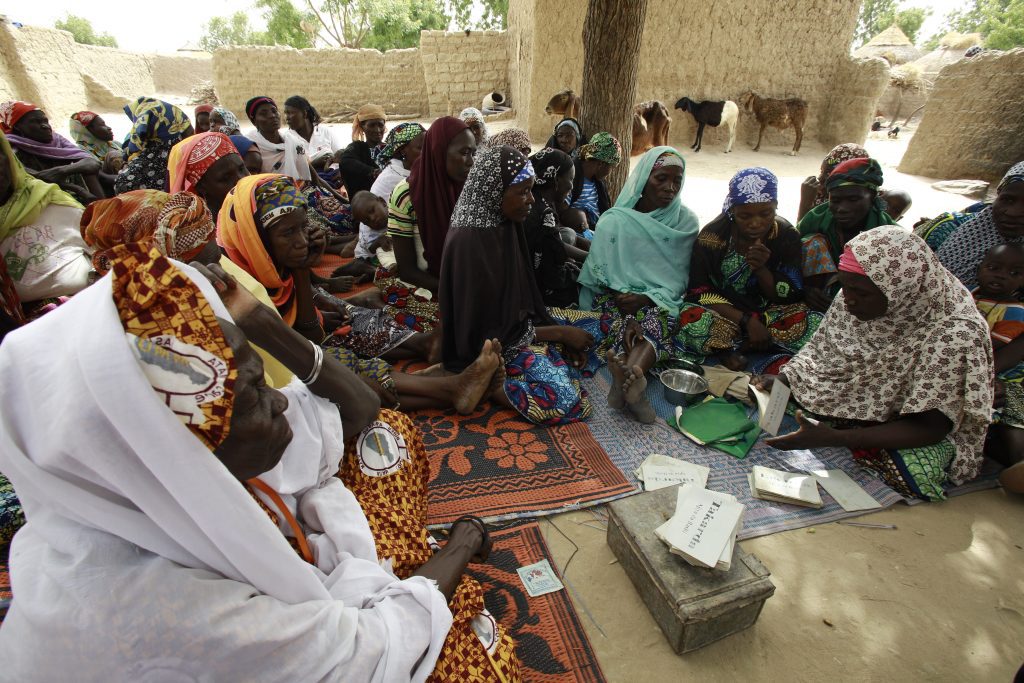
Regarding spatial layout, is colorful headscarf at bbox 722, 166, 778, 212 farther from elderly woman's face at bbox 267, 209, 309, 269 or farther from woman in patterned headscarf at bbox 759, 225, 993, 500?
elderly woman's face at bbox 267, 209, 309, 269

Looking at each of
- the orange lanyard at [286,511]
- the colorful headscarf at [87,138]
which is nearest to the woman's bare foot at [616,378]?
the orange lanyard at [286,511]

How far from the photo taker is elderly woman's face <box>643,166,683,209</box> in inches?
138

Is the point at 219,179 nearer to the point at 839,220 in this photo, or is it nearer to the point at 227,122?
the point at 227,122

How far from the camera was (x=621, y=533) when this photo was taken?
6.70 ft

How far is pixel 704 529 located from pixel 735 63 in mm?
13522

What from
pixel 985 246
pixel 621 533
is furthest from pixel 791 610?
pixel 985 246

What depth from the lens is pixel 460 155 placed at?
3385 mm

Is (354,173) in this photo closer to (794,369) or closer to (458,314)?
(458,314)

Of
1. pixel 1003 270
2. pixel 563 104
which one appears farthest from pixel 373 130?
pixel 1003 270

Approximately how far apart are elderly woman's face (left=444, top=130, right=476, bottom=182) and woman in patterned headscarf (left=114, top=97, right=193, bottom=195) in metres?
2.36

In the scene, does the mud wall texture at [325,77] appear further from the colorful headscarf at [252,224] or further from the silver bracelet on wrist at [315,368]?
the silver bracelet on wrist at [315,368]

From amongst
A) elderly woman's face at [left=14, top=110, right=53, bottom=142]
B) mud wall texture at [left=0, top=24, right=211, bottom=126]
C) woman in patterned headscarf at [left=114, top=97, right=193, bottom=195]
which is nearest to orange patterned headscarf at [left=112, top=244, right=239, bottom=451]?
woman in patterned headscarf at [left=114, top=97, right=193, bottom=195]

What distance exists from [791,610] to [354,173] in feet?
19.4

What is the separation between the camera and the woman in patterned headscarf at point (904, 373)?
2285 mm
